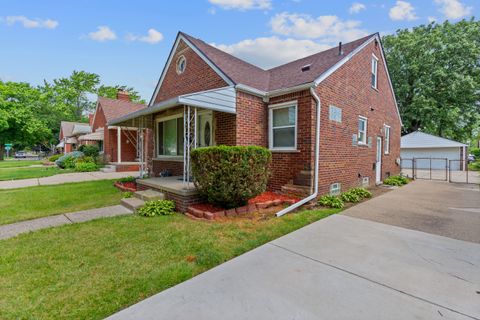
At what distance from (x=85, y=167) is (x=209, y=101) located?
13.8m

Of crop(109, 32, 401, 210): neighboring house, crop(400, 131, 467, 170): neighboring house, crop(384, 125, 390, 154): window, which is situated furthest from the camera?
crop(400, 131, 467, 170): neighboring house

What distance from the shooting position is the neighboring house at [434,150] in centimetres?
2217

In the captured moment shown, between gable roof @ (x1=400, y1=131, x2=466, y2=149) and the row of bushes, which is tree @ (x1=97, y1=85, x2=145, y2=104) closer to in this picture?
gable roof @ (x1=400, y1=131, x2=466, y2=149)

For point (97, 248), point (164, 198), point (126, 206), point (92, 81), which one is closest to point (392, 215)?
point (164, 198)

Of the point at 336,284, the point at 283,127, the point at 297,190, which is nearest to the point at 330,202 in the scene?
the point at 297,190

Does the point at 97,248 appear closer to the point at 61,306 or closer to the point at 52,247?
the point at 52,247

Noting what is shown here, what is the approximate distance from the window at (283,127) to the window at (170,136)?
3.70 metres

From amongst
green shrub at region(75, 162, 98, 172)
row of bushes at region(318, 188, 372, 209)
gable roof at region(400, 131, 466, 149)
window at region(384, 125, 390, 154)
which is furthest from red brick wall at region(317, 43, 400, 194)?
green shrub at region(75, 162, 98, 172)

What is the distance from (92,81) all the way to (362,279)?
175 feet

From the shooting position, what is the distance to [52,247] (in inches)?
147

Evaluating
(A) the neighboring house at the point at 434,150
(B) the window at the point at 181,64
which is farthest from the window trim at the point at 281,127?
(A) the neighboring house at the point at 434,150

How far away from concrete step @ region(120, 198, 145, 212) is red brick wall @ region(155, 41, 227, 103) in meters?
4.55

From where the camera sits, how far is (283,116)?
24.6ft

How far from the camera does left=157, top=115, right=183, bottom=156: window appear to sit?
924 cm
